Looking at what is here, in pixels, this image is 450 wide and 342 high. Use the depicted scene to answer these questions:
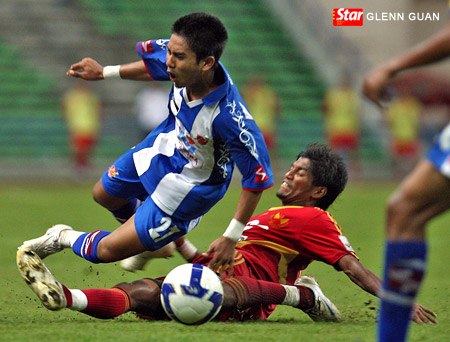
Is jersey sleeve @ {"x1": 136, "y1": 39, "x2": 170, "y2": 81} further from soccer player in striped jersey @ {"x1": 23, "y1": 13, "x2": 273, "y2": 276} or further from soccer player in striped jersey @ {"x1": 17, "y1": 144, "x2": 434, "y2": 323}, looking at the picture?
soccer player in striped jersey @ {"x1": 17, "y1": 144, "x2": 434, "y2": 323}

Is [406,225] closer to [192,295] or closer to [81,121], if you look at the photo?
[192,295]

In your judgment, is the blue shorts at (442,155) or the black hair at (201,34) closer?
the blue shorts at (442,155)

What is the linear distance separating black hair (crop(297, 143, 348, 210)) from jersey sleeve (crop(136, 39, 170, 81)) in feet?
3.84

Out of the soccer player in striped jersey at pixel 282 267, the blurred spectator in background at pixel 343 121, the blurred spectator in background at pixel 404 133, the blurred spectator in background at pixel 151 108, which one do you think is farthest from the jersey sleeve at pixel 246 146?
the blurred spectator in background at pixel 404 133

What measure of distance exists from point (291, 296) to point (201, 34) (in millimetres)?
1730

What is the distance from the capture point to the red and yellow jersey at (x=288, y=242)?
16.1 ft

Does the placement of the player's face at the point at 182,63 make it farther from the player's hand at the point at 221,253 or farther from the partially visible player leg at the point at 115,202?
the partially visible player leg at the point at 115,202

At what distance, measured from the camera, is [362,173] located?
19.2m

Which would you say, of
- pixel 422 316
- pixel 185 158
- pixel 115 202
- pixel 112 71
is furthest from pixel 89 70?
pixel 422 316

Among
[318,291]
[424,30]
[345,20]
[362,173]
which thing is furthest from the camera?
[424,30]

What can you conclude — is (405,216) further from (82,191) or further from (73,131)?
(73,131)

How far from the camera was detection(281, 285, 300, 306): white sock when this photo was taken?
4891mm

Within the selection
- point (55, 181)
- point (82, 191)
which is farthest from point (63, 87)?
point (82, 191)

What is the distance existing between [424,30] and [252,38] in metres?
6.74
